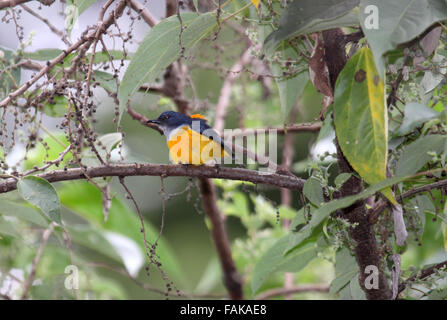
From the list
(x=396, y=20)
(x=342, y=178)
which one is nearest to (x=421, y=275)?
(x=342, y=178)

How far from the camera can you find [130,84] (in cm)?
132

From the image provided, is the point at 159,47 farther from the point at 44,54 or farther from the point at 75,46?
the point at 44,54

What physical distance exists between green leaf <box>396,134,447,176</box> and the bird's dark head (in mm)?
1420

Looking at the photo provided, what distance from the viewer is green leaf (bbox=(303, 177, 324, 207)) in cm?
134

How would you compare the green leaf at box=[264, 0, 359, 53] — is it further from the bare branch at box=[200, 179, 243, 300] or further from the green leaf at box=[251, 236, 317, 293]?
the bare branch at box=[200, 179, 243, 300]

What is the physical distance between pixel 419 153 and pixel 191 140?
1.20 meters

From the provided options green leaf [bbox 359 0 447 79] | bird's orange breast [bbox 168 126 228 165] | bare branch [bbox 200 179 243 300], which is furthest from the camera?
bare branch [bbox 200 179 243 300]

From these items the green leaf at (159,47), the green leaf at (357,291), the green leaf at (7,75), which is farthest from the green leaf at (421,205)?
the green leaf at (7,75)

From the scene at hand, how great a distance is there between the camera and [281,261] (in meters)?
1.78

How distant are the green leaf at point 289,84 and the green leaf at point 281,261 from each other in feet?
1.43

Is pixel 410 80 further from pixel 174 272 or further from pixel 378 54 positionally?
pixel 174 272

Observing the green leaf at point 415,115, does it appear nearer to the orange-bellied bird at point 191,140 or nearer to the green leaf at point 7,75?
the green leaf at point 7,75

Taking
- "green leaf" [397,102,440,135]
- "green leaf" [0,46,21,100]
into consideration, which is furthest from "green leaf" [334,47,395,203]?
"green leaf" [0,46,21,100]
